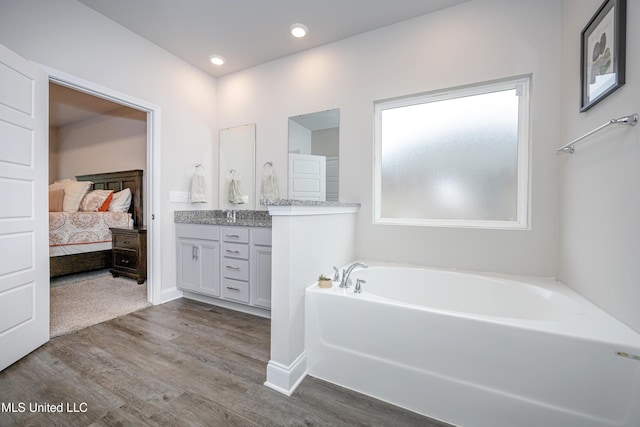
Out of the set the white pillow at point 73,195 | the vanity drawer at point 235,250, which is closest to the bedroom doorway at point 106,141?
the white pillow at point 73,195

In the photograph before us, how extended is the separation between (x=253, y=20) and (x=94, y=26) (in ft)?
4.21

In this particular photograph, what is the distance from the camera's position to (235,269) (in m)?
2.45

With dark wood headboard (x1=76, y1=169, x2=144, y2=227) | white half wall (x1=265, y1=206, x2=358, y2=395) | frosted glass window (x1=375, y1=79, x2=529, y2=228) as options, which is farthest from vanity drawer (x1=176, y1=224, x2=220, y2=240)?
dark wood headboard (x1=76, y1=169, x2=144, y2=227)

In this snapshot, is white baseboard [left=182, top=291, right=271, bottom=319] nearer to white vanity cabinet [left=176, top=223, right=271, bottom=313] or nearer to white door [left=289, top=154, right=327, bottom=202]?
white vanity cabinet [left=176, top=223, right=271, bottom=313]

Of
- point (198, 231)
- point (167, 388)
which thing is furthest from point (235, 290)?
point (167, 388)

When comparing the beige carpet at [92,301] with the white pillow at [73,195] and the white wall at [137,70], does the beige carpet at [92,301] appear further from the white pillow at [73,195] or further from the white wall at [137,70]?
the white pillow at [73,195]

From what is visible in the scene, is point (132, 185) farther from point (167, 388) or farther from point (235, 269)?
point (167, 388)

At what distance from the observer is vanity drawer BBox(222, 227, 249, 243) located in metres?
2.39

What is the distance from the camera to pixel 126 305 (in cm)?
256

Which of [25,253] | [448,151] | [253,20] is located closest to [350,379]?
[448,151]

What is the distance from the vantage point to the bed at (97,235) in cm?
327

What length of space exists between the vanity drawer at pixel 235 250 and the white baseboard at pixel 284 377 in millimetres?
1114

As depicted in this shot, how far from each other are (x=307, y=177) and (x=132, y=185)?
3189 millimetres

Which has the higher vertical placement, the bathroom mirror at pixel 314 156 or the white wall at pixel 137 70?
the white wall at pixel 137 70
